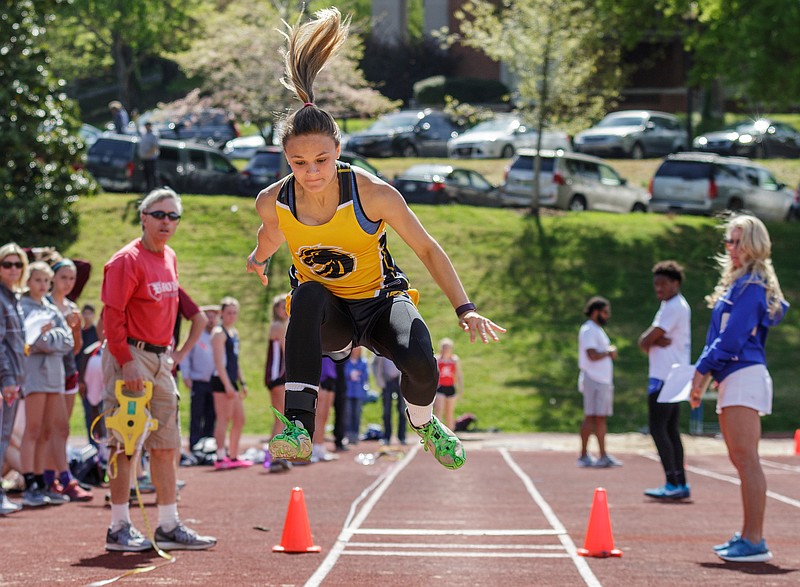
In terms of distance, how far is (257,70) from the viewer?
3672 cm

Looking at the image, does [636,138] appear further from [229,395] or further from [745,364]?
[745,364]

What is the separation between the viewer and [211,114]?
42.6 metres

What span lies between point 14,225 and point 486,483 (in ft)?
52.2

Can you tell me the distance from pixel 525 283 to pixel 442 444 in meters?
21.5

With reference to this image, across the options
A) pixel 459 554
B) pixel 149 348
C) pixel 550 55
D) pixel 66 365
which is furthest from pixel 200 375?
pixel 550 55

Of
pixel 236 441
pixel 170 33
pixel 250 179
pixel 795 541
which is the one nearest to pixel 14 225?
pixel 250 179

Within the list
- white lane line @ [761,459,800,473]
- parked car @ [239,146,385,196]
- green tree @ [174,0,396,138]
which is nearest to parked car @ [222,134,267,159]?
green tree @ [174,0,396,138]

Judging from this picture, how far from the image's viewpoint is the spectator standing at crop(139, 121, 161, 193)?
29.3 m

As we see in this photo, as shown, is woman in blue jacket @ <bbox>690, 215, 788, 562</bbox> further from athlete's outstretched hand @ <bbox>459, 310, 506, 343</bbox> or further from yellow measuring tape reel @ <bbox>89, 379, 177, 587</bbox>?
yellow measuring tape reel @ <bbox>89, 379, 177, 587</bbox>

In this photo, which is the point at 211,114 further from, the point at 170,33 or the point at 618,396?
the point at 618,396

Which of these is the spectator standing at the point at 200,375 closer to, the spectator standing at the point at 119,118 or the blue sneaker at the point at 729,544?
the blue sneaker at the point at 729,544

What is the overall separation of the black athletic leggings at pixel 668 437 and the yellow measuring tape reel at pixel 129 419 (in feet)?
18.3

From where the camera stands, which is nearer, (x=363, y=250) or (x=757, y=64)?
(x=363, y=250)

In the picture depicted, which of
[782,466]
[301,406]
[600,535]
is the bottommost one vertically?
[782,466]
